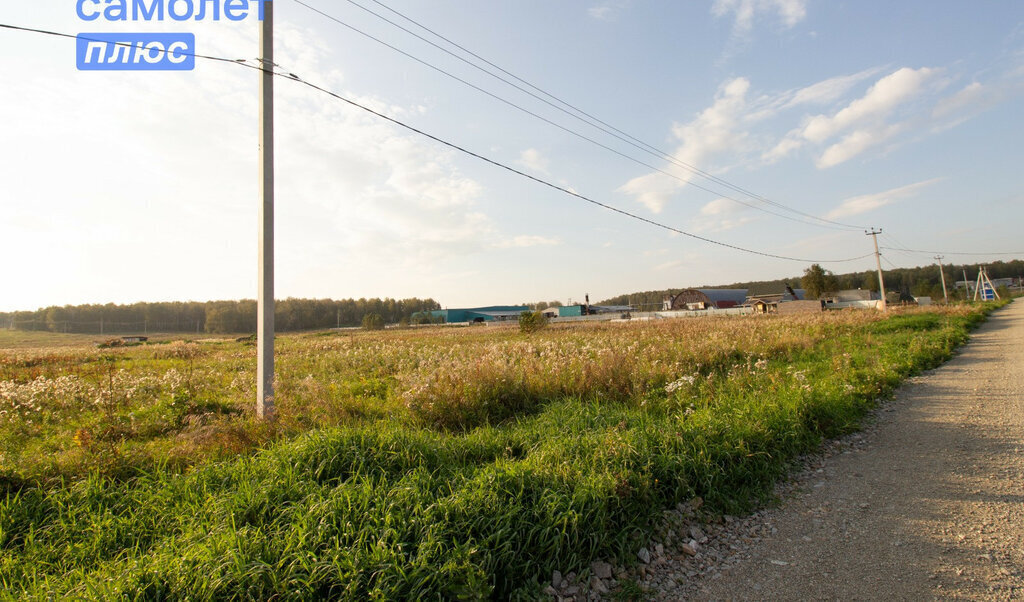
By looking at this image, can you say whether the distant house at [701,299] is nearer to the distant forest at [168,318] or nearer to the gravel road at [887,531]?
the distant forest at [168,318]

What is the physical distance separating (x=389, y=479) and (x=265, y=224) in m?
4.78

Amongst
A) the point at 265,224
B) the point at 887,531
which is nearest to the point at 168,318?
the point at 265,224

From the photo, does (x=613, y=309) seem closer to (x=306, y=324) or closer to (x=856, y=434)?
(x=306, y=324)

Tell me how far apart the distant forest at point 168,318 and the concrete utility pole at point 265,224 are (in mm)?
9995

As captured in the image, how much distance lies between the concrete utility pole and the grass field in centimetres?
70

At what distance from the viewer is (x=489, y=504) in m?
3.13

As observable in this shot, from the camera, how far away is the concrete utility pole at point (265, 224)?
6.41 metres

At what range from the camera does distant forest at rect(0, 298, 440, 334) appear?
2209 cm

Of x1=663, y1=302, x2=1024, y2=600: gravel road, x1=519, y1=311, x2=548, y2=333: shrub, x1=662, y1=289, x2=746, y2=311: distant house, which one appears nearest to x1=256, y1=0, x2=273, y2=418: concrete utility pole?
x1=663, y1=302, x2=1024, y2=600: gravel road

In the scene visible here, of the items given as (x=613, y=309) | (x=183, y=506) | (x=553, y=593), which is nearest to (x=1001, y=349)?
(x=553, y=593)

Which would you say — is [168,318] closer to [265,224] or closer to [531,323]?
[531,323]

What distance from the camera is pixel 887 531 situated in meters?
3.35

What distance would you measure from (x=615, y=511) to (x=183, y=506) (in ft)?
11.5

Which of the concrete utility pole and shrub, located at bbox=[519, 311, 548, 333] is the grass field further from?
shrub, located at bbox=[519, 311, 548, 333]
